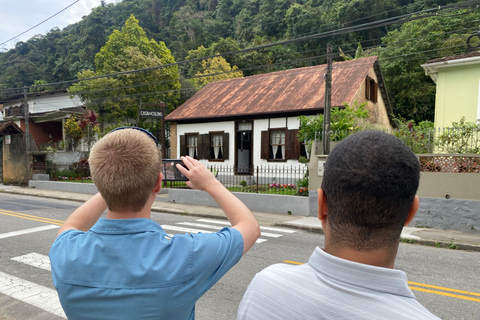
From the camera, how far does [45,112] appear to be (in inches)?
1249

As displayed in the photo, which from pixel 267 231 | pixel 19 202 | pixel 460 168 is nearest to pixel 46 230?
pixel 267 231

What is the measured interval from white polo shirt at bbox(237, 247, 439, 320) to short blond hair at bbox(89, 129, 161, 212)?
666mm

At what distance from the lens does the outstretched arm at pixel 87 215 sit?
1726 millimetres

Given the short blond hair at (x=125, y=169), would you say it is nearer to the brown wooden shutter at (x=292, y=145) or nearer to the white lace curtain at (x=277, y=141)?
the brown wooden shutter at (x=292, y=145)

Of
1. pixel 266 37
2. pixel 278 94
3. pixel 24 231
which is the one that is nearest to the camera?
pixel 24 231

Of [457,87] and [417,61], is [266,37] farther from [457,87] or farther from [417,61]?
[457,87]

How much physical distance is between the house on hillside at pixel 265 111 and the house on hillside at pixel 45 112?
11.7 meters

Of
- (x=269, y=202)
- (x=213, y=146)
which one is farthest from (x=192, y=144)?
(x=269, y=202)

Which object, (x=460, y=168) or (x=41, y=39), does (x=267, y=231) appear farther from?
(x=41, y=39)

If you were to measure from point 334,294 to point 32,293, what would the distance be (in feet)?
18.5

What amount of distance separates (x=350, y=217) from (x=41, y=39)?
70.4 m

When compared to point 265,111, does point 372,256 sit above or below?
below

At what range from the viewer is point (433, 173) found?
1038cm

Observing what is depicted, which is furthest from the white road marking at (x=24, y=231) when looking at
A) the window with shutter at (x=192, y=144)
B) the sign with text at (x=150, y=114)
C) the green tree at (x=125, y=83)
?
the green tree at (x=125, y=83)
